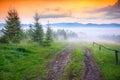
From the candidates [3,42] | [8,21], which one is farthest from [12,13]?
[3,42]

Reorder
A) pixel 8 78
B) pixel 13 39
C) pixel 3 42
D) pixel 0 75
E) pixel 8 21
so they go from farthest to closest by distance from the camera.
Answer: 1. pixel 8 21
2. pixel 13 39
3. pixel 3 42
4. pixel 0 75
5. pixel 8 78

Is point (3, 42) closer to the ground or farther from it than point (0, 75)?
farther from it

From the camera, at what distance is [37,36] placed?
51219mm

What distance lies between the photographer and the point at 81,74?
14875mm

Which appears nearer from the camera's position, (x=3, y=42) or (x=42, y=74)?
(x=42, y=74)

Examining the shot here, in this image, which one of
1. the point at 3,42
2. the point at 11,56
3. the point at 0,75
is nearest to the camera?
the point at 0,75

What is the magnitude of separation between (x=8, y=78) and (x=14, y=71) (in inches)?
90.2

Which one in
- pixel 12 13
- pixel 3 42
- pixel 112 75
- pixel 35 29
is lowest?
pixel 112 75

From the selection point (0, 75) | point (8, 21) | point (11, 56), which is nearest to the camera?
point (0, 75)

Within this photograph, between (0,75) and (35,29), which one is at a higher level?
(35,29)

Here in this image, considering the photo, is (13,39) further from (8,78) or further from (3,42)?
(8,78)

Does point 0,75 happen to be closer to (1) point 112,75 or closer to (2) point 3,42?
(1) point 112,75

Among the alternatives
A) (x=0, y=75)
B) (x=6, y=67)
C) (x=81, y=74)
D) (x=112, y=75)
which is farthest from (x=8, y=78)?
(x=112, y=75)

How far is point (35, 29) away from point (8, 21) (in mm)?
8438
